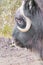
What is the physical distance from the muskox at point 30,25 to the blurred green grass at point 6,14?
12.5 ft

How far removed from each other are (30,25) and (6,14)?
179 inches

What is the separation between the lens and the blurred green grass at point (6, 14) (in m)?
5.91

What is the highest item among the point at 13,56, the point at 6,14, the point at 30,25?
the point at 30,25

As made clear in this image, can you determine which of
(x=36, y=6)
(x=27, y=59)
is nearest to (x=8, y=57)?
(x=27, y=59)

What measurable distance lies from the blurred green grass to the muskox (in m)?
3.81

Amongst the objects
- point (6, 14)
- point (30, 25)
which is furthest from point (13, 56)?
point (30, 25)

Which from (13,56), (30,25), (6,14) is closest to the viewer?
(30,25)

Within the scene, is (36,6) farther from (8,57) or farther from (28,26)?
(8,57)

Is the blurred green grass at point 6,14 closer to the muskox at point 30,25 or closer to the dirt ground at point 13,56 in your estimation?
the dirt ground at point 13,56

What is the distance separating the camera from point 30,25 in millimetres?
1874

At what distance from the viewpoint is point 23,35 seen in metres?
1.95

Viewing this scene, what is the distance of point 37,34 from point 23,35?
0.35ft

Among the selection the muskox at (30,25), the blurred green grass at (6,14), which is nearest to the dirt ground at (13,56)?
the blurred green grass at (6,14)

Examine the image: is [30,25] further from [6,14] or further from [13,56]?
[6,14]
